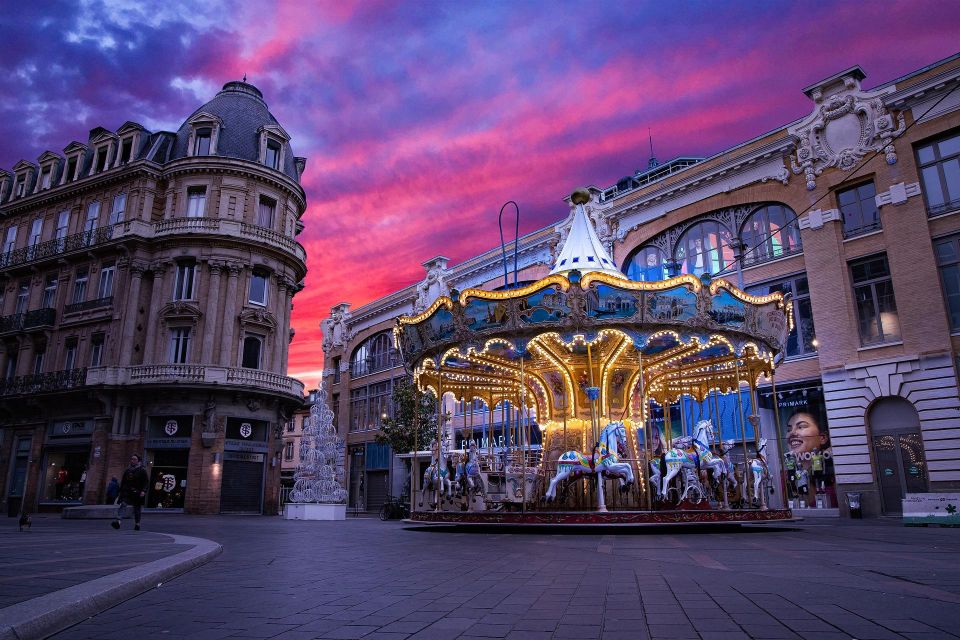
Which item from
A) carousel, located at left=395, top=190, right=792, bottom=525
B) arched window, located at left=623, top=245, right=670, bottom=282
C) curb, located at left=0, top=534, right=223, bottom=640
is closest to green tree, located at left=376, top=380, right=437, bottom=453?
carousel, located at left=395, top=190, right=792, bottom=525

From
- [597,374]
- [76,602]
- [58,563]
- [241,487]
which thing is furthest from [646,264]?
[76,602]

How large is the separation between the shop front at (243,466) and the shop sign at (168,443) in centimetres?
189

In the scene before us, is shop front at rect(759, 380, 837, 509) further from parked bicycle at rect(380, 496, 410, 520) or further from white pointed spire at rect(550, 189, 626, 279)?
parked bicycle at rect(380, 496, 410, 520)

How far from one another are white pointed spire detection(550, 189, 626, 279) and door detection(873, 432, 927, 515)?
1311cm

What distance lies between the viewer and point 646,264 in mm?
32188

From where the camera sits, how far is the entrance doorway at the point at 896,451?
2266 cm

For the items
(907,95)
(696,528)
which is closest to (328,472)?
(696,528)

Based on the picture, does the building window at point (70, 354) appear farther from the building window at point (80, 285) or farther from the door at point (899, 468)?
the door at point (899, 468)

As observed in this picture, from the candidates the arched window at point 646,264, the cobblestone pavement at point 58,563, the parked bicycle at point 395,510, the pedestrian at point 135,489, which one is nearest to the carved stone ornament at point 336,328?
the parked bicycle at point 395,510

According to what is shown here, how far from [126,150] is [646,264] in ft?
103

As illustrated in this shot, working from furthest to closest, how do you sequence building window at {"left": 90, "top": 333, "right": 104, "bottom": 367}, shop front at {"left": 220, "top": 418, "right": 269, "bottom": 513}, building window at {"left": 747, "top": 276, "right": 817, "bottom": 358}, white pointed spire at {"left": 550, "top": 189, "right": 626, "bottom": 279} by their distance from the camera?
building window at {"left": 90, "top": 333, "right": 104, "bottom": 367} → shop front at {"left": 220, "top": 418, "right": 269, "bottom": 513} → building window at {"left": 747, "top": 276, "right": 817, "bottom": 358} → white pointed spire at {"left": 550, "top": 189, "right": 626, "bottom": 279}

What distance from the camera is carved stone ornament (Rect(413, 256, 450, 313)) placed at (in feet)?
146

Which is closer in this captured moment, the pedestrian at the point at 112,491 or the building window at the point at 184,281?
the pedestrian at the point at 112,491

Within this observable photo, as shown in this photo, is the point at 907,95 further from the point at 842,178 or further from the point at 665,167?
the point at 665,167
